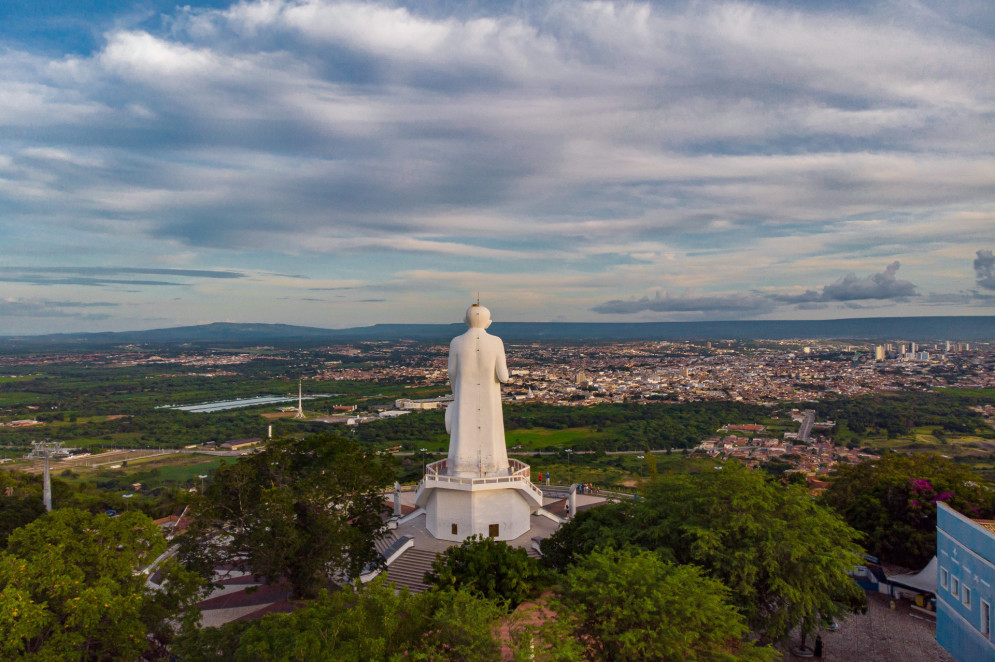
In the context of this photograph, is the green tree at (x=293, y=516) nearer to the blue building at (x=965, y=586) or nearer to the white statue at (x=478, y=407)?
the white statue at (x=478, y=407)

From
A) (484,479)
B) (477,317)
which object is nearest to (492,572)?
(484,479)

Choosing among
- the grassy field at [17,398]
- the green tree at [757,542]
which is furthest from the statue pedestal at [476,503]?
the grassy field at [17,398]

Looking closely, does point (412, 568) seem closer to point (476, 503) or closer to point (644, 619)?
point (476, 503)

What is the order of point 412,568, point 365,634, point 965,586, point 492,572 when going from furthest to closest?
point 412,568 < point 492,572 < point 965,586 < point 365,634

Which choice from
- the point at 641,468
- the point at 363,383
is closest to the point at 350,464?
the point at 641,468

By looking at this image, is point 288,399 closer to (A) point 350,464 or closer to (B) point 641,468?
(B) point 641,468
